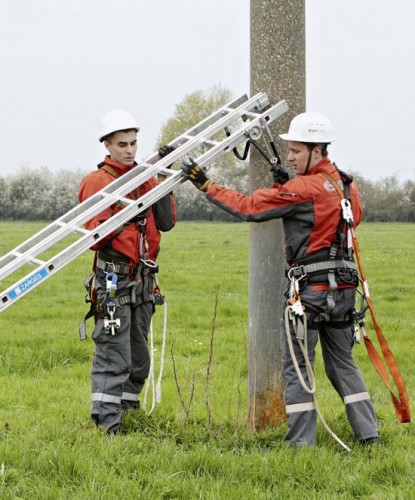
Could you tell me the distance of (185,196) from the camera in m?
55.4

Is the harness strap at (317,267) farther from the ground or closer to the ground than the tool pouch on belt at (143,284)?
farther from the ground

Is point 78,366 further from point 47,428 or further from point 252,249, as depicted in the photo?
point 252,249

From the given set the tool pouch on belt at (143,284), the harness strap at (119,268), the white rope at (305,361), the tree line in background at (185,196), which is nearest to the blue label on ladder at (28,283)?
the harness strap at (119,268)

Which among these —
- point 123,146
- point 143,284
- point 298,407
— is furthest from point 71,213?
point 298,407

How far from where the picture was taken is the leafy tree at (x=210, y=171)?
55094 mm

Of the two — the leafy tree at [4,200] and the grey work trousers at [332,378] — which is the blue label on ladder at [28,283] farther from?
the leafy tree at [4,200]

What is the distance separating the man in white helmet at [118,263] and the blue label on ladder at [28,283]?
0.88 m

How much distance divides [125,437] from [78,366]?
157 inches

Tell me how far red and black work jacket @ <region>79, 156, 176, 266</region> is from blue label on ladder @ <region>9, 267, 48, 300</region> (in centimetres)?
69

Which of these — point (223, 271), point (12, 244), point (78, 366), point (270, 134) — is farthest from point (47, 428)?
point (12, 244)

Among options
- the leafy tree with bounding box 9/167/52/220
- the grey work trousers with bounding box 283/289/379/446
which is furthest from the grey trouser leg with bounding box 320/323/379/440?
the leafy tree with bounding box 9/167/52/220

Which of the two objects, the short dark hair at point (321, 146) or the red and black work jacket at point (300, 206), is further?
the short dark hair at point (321, 146)

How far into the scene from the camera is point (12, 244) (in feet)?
90.4

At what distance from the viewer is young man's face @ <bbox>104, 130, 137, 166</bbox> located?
6.40 meters
